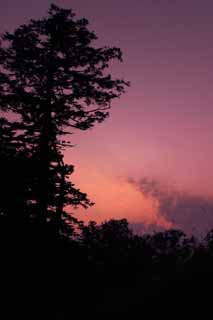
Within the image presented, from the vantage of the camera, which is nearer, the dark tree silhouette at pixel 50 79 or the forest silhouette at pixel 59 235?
the forest silhouette at pixel 59 235

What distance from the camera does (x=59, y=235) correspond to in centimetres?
1542

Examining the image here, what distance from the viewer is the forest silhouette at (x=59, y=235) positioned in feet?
21.3

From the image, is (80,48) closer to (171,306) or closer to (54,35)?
(54,35)

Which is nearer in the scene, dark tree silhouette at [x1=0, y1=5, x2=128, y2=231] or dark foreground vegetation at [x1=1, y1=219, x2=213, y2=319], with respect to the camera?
dark foreground vegetation at [x1=1, y1=219, x2=213, y2=319]

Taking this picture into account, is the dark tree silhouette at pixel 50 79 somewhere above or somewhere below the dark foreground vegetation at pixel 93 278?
above


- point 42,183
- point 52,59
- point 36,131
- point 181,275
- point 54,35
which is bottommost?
point 181,275

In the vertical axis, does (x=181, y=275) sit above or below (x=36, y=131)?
below

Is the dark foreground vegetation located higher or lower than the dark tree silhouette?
lower

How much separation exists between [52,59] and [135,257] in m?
11.0

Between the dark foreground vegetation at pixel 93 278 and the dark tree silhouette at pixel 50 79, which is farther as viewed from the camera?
the dark tree silhouette at pixel 50 79

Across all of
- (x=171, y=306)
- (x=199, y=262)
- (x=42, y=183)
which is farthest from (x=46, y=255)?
(x=171, y=306)

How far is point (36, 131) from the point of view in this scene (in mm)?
20844

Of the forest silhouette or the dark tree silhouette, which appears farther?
the dark tree silhouette

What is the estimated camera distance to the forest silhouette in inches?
256
